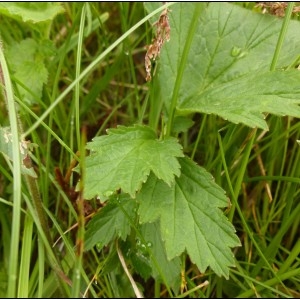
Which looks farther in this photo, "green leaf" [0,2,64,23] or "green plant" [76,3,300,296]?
"green leaf" [0,2,64,23]

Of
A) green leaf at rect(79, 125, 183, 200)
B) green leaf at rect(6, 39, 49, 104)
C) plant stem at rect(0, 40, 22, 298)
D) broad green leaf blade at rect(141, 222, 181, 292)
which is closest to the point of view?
plant stem at rect(0, 40, 22, 298)

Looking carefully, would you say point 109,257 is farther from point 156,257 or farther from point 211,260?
point 211,260

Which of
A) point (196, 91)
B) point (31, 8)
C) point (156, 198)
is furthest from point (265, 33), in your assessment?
point (31, 8)

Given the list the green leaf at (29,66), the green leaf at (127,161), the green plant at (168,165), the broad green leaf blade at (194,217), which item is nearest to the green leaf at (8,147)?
the green plant at (168,165)

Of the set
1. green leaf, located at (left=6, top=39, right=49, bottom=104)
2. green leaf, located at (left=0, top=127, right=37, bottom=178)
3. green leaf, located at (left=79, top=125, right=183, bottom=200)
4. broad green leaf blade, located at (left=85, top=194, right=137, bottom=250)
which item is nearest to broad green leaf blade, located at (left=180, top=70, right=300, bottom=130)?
green leaf, located at (left=79, top=125, right=183, bottom=200)

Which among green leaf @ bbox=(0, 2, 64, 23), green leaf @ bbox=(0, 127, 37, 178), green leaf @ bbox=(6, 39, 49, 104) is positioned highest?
green leaf @ bbox=(0, 2, 64, 23)

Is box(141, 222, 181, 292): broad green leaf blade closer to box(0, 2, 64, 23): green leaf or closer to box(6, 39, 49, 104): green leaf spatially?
box(6, 39, 49, 104): green leaf

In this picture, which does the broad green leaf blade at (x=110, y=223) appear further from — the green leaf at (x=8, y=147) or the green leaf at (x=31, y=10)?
the green leaf at (x=31, y=10)
